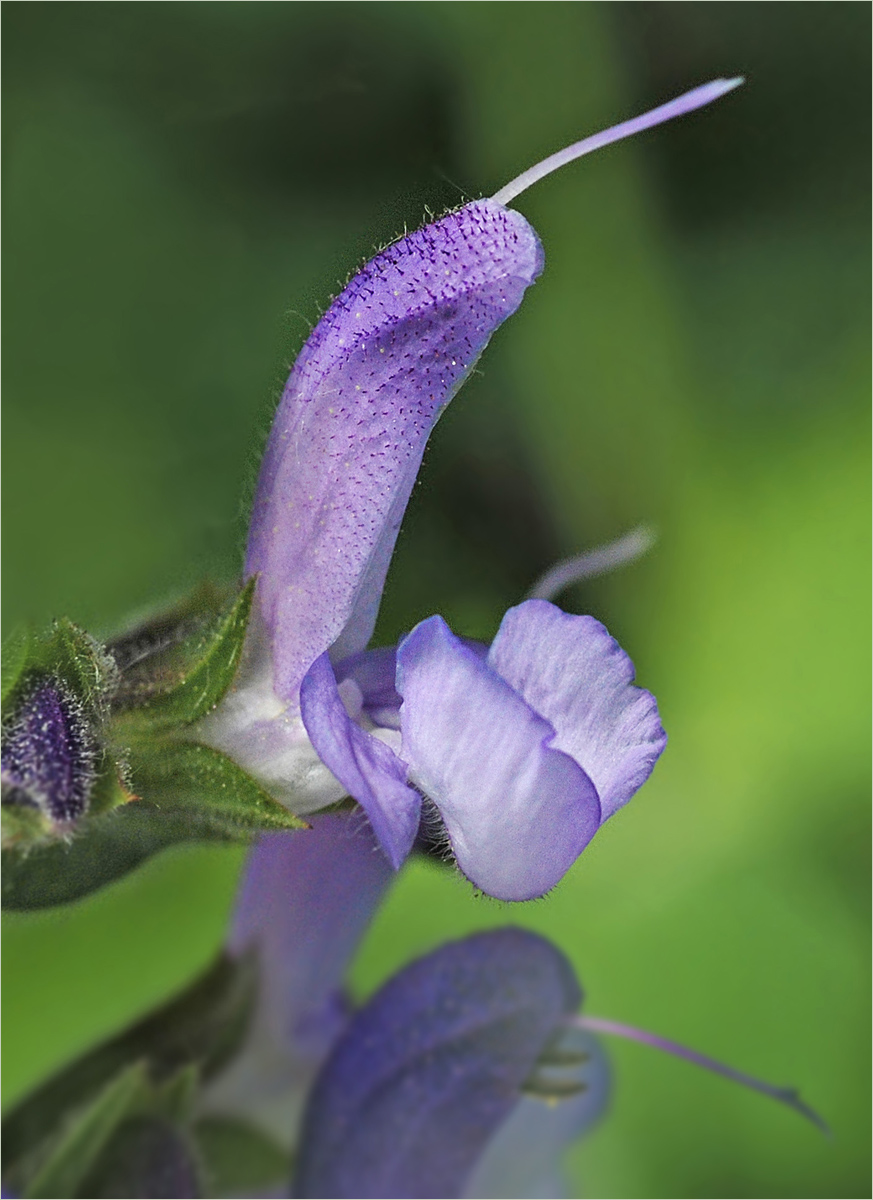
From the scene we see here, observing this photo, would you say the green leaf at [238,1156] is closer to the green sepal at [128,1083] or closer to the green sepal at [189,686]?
the green sepal at [128,1083]

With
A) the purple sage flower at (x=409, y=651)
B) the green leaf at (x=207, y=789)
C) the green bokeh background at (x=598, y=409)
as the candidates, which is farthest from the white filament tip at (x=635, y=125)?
the green bokeh background at (x=598, y=409)

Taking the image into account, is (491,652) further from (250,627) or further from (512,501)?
(512,501)

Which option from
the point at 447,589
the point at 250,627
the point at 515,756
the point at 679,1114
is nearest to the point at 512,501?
the point at 447,589

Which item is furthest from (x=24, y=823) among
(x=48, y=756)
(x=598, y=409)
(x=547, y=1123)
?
(x=598, y=409)

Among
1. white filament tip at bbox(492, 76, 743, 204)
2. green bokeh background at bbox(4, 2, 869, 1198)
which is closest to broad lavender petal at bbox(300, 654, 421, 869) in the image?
white filament tip at bbox(492, 76, 743, 204)

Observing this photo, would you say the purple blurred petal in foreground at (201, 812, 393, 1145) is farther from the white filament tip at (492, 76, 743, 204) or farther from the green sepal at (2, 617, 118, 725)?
the white filament tip at (492, 76, 743, 204)

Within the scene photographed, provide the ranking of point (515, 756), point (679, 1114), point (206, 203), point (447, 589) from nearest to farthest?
point (515, 756), point (679, 1114), point (447, 589), point (206, 203)
